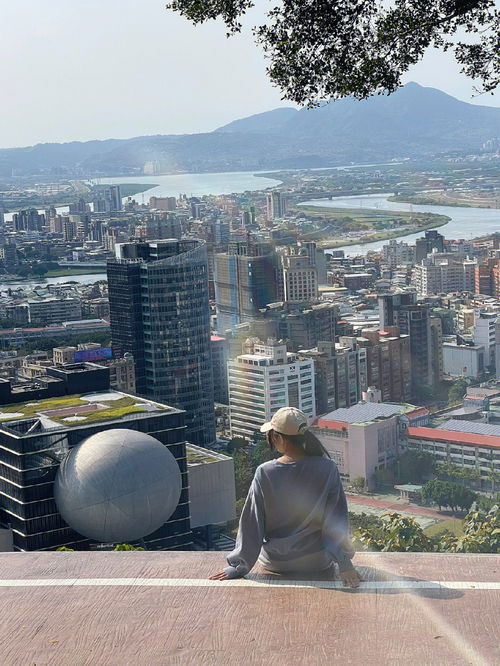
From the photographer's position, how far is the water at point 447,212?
72.8ft

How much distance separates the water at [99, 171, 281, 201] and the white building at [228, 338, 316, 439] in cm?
1632

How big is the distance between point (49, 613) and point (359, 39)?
3.00 ft

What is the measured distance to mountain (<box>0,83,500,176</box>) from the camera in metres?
33.2

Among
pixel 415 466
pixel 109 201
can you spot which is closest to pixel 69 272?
pixel 109 201

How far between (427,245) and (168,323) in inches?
411

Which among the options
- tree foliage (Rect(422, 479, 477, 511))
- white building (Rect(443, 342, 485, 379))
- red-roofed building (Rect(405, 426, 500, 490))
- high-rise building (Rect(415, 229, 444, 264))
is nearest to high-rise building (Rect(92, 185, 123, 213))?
high-rise building (Rect(415, 229, 444, 264))

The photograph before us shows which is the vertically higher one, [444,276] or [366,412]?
[366,412]

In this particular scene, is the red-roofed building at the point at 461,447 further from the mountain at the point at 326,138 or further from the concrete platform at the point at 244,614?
the mountain at the point at 326,138

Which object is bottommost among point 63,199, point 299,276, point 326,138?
point 299,276

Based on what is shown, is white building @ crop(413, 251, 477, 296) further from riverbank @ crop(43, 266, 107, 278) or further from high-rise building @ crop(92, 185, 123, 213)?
high-rise building @ crop(92, 185, 123, 213)

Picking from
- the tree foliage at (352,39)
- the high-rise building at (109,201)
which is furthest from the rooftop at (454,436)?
the high-rise building at (109,201)

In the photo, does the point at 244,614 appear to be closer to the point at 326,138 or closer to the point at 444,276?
the point at 444,276

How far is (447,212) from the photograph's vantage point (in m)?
24.1

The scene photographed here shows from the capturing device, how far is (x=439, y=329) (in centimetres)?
1182
